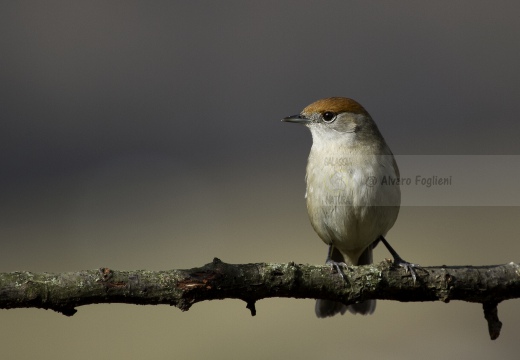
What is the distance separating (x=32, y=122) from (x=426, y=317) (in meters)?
8.37

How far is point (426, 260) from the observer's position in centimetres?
938

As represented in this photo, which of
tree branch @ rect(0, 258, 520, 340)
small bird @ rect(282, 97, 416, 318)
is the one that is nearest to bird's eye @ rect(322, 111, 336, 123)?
small bird @ rect(282, 97, 416, 318)

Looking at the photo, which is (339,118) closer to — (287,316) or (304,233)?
(287,316)

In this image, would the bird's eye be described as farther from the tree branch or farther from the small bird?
the tree branch

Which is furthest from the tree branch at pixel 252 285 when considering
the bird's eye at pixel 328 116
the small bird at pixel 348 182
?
the bird's eye at pixel 328 116

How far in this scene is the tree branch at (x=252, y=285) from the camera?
366cm

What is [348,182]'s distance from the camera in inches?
209

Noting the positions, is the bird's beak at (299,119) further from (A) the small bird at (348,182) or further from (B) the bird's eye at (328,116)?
(B) the bird's eye at (328,116)

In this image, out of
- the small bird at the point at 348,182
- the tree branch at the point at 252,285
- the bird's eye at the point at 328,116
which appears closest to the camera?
the tree branch at the point at 252,285

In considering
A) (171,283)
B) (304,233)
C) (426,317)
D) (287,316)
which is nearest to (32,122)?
(304,233)

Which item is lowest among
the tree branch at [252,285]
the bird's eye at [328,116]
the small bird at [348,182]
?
the tree branch at [252,285]

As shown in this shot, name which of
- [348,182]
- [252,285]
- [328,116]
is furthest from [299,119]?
[252,285]

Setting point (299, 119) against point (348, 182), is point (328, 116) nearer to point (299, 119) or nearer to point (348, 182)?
point (299, 119)

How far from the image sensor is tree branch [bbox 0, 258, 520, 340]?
366cm
